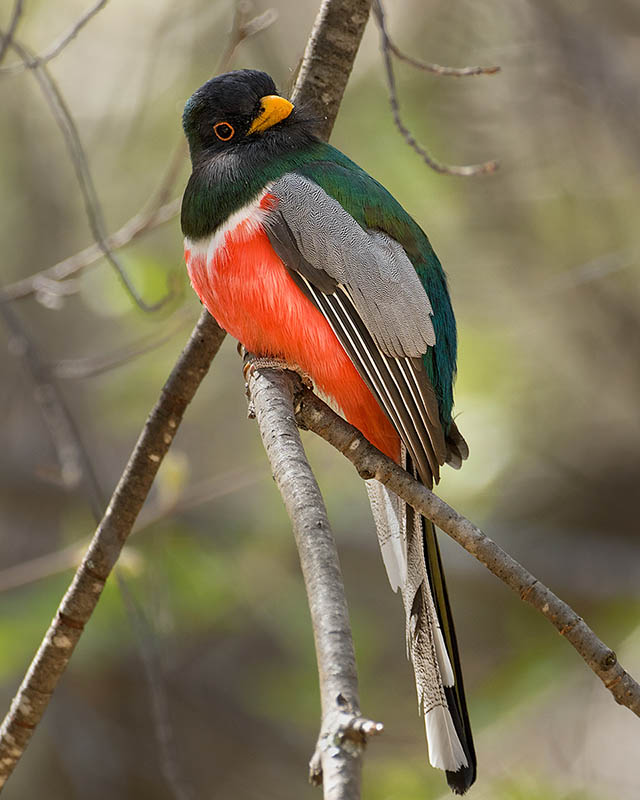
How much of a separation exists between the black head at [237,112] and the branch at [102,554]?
49 centimetres

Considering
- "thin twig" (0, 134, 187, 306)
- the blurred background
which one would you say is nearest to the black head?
"thin twig" (0, 134, 187, 306)

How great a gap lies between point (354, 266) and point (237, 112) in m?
0.59

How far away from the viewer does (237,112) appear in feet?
9.39

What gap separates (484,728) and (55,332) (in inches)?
126

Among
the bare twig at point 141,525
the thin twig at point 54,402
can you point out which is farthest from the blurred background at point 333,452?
the thin twig at point 54,402

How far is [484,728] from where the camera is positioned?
470 cm

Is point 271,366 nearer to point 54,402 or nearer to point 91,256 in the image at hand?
point 54,402

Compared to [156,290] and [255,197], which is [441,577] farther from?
[156,290]

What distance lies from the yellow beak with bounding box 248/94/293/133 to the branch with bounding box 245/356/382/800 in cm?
87

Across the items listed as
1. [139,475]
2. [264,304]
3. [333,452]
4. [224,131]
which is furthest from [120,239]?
[333,452]

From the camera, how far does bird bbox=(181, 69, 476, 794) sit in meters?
2.54

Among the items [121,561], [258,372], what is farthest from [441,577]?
[121,561]

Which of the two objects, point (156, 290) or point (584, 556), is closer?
point (156, 290)

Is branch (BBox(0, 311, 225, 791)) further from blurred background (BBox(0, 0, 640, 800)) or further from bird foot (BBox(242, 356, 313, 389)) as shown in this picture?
blurred background (BBox(0, 0, 640, 800))
